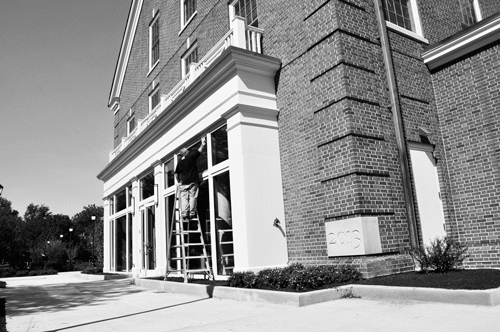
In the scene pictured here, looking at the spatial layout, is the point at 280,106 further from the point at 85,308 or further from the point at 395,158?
the point at 85,308

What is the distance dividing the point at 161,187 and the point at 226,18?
598 cm

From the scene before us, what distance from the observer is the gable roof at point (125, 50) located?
2256 cm

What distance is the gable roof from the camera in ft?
74.0

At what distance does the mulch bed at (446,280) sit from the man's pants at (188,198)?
4893mm

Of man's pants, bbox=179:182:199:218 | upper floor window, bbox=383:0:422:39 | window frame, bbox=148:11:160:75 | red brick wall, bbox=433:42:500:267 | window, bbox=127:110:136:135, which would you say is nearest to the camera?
red brick wall, bbox=433:42:500:267

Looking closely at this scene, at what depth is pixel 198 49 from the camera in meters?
14.9

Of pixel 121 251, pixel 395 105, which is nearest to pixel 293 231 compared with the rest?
pixel 395 105

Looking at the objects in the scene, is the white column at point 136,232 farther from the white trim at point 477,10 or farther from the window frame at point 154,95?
the white trim at point 477,10

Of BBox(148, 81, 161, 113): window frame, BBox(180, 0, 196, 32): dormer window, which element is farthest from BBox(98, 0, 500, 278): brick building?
BBox(148, 81, 161, 113): window frame

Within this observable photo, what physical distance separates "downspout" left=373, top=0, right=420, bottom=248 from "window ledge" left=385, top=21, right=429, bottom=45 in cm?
65

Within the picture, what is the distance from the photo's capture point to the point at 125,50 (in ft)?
78.9

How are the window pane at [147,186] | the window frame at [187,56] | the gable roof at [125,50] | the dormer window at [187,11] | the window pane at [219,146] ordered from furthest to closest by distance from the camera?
the gable roof at [125,50], the dormer window at [187,11], the window frame at [187,56], the window pane at [147,186], the window pane at [219,146]

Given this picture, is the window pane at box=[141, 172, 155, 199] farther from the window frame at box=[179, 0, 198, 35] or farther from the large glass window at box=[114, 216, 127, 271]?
the window frame at box=[179, 0, 198, 35]

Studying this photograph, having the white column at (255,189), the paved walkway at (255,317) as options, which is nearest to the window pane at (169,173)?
the white column at (255,189)
